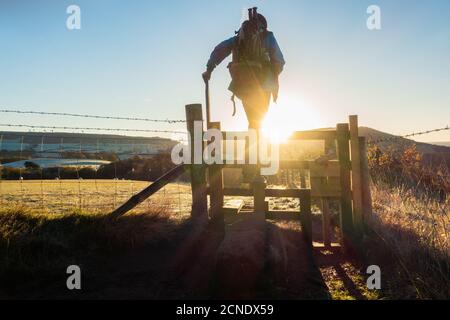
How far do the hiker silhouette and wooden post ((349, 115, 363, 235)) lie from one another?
4.56 ft

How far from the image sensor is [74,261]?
4.37 meters

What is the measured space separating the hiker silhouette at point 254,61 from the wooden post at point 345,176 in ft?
4.41

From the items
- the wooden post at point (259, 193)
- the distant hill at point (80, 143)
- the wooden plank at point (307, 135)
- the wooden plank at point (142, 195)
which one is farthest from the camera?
the distant hill at point (80, 143)

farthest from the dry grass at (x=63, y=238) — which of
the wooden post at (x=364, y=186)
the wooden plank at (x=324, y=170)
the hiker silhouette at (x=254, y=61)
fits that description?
the wooden post at (x=364, y=186)

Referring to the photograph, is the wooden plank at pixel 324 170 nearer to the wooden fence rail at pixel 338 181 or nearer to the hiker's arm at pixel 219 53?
the wooden fence rail at pixel 338 181

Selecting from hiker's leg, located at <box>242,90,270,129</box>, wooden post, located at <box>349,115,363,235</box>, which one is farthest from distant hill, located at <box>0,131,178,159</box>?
wooden post, located at <box>349,115,363,235</box>

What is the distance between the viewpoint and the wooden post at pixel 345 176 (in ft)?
17.4

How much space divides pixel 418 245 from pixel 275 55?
271 centimetres

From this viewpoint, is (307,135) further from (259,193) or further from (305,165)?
(259,193)
